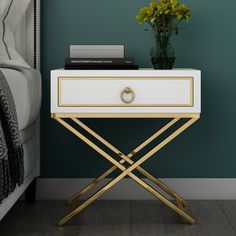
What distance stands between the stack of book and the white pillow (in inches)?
10.1

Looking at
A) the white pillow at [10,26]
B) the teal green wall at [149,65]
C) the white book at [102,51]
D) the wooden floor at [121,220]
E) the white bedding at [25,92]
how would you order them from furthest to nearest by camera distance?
the teal green wall at [149,65] → the white pillow at [10,26] → the white book at [102,51] → the wooden floor at [121,220] → the white bedding at [25,92]

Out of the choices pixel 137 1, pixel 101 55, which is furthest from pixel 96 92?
pixel 137 1

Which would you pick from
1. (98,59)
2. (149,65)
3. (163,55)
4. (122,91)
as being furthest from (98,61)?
(149,65)

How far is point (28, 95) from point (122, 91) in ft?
1.17

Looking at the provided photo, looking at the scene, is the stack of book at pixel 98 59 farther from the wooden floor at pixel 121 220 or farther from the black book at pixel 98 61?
the wooden floor at pixel 121 220

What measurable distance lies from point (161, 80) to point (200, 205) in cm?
67

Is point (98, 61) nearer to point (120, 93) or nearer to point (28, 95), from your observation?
→ point (120, 93)

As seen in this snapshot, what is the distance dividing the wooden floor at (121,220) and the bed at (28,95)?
0.39ft

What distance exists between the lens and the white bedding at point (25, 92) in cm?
203

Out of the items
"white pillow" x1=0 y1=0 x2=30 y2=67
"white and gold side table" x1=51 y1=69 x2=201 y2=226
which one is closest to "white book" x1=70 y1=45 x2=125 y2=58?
"white and gold side table" x1=51 y1=69 x2=201 y2=226

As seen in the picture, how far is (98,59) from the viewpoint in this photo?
227cm

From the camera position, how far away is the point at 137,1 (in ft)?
8.63

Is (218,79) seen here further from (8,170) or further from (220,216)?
(8,170)

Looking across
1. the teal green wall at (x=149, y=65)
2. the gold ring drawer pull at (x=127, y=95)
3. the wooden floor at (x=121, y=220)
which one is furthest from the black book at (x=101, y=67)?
the wooden floor at (x=121, y=220)
